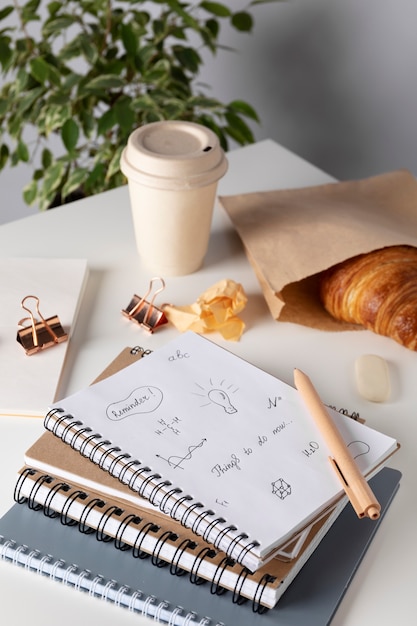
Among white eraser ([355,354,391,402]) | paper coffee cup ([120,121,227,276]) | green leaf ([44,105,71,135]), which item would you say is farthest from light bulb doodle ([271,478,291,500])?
green leaf ([44,105,71,135])

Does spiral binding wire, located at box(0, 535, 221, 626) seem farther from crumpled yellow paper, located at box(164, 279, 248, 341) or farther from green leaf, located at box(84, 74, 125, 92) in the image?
green leaf, located at box(84, 74, 125, 92)

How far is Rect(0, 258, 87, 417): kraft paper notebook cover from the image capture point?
90 centimetres

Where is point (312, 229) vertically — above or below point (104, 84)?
above

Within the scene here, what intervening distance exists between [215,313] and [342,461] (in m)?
0.32

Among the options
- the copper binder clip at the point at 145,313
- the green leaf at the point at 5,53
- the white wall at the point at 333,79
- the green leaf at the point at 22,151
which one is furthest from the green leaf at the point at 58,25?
the copper binder clip at the point at 145,313

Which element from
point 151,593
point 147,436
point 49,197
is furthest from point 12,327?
point 49,197

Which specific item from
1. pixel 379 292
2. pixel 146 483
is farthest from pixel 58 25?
pixel 146 483

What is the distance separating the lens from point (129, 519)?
2.44 ft

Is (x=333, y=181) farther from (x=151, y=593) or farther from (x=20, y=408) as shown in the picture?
(x=151, y=593)

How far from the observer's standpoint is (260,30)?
2107 mm

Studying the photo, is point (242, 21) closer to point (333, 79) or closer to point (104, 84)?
point (333, 79)

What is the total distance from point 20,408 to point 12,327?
153mm

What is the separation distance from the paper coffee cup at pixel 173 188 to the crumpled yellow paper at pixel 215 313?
91mm

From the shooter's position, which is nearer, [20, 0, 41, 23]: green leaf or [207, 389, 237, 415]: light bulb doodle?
[207, 389, 237, 415]: light bulb doodle
